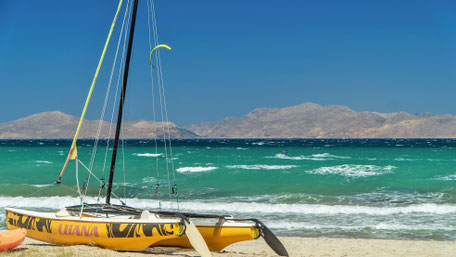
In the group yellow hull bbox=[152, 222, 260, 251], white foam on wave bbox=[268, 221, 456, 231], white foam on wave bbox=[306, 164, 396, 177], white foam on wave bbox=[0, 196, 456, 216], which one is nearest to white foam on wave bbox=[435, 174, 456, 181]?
white foam on wave bbox=[306, 164, 396, 177]

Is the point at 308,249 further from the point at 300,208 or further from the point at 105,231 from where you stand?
the point at 300,208

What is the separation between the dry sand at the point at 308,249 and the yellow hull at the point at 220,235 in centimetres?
30

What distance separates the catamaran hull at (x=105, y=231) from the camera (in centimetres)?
1082

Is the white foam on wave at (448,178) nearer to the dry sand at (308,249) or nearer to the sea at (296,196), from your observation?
the sea at (296,196)

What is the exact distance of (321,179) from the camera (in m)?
31.3

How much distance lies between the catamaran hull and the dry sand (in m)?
0.26

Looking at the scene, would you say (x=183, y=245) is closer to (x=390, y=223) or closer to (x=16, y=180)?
(x=390, y=223)

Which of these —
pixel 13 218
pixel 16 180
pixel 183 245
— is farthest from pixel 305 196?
pixel 16 180

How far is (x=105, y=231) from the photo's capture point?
1119 cm

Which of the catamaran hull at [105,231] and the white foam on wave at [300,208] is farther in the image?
the white foam on wave at [300,208]

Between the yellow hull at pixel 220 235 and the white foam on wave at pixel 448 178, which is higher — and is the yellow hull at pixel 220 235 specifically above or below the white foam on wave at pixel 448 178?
above

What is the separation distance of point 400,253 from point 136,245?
730cm

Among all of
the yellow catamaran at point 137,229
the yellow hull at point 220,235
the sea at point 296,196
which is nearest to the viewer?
the yellow catamaran at point 137,229

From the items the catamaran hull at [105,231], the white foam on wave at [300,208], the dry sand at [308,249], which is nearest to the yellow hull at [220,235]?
the dry sand at [308,249]
